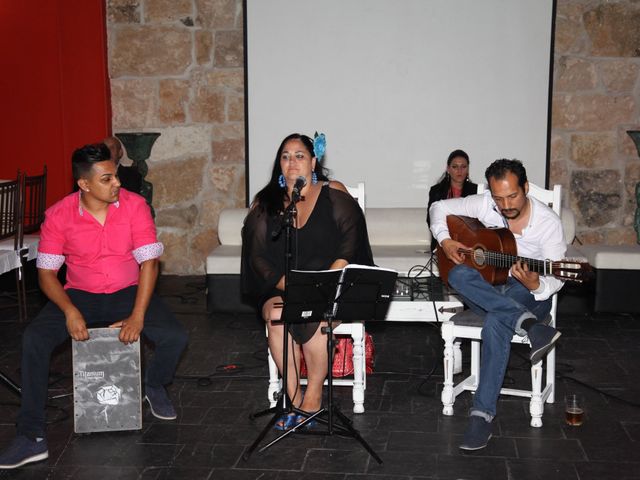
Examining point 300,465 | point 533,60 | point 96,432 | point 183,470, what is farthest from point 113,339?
point 533,60

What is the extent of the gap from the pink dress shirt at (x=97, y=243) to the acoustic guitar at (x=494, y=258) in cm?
152

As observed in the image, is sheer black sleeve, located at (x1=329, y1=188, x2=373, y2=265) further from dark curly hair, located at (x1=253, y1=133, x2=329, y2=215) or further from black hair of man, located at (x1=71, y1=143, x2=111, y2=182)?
black hair of man, located at (x1=71, y1=143, x2=111, y2=182)

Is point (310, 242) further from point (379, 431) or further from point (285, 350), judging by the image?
point (379, 431)

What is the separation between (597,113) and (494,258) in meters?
4.00

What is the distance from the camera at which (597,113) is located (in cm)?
760

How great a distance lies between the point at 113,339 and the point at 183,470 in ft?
2.36

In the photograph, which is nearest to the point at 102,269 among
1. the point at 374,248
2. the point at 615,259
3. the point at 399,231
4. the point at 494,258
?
the point at 494,258

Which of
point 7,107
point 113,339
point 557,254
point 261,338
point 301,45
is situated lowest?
point 261,338

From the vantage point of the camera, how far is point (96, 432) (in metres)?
4.06

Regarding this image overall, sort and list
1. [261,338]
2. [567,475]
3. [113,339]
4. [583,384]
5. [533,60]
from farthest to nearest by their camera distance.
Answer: [533,60] < [261,338] < [583,384] < [113,339] < [567,475]

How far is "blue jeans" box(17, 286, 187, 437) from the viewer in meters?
3.83

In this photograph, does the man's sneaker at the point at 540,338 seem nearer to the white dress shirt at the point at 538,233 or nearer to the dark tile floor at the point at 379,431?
the white dress shirt at the point at 538,233

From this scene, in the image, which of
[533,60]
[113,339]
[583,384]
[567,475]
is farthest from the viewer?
[533,60]

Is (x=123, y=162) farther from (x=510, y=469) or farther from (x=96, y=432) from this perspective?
(x=510, y=469)
